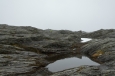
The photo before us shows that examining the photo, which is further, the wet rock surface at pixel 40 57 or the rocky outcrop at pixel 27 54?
the rocky outcrop at pixel 27 54

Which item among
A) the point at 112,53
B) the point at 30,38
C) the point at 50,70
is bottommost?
the point at 50,70

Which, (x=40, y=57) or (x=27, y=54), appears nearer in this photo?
(x=27, y=54)

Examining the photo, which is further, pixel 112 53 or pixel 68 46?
pixel 68 46

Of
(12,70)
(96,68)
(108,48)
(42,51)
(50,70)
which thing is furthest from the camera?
(42,51)

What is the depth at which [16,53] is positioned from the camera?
3356 centimetres

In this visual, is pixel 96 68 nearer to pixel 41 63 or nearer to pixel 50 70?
pixel 50 70

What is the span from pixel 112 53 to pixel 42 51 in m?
18.3

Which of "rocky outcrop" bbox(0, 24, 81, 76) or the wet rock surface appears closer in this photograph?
the wet rock surface

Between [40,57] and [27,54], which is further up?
[27,54]

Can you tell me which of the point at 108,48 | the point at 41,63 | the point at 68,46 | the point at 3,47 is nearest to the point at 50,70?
the point at 41,63

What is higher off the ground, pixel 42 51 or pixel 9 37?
pixel 9 37

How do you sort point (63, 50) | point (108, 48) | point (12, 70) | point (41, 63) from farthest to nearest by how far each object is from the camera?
point (63, 50) < point (108, 48) < point (41, 63) < point (12, 70)

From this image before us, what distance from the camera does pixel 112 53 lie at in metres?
32.0

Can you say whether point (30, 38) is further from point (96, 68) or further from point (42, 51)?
point (96, 68)
